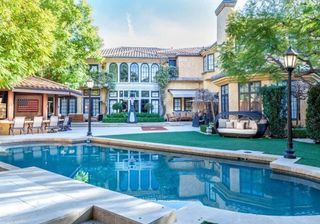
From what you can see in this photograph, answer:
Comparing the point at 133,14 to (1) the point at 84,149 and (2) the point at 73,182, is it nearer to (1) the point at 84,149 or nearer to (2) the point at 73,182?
(1) the point at 84,149

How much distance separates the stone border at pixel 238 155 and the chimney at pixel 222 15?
14.9 meters

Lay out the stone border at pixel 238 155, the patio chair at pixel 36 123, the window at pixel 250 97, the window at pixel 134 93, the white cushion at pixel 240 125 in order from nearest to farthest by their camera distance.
A: the stone border at pixel 238 155 < the white cushion at pixel 240 125 < the patio chair at pixel 36 123 < the window at pixel 250 97 < the window at pixel 134 93

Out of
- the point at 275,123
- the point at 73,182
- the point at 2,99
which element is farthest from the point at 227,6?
the point at 73,182

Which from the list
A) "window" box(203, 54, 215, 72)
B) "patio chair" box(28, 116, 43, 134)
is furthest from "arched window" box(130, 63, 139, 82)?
"patio chair" box(28, 116, 43, 134)

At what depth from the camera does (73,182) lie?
19.5ft

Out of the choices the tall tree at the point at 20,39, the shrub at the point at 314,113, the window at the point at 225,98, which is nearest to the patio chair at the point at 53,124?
the tall tree at the point at 20,39

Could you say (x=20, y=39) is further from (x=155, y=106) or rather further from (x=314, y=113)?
(x=155, y=106)

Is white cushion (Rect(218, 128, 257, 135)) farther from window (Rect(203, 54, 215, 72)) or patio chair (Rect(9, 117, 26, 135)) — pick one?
window (Rect(203, 54, 215, 72))

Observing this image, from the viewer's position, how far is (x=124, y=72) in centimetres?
3388

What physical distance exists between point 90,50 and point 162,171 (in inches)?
674

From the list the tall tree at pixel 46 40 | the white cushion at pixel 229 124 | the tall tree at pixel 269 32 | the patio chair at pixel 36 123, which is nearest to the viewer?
the tall tree at pixel 46 40

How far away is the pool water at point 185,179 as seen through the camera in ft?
20.4

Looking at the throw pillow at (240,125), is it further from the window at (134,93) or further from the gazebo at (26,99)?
the window at (134,93)

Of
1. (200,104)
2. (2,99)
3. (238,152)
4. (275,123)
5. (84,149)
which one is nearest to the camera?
(238,152)
